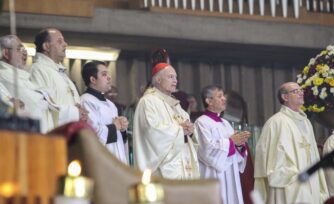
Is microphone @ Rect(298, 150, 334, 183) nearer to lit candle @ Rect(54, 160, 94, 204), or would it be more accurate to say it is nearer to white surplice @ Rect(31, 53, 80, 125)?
lit candle @ Rect(54, 160, 94, 204)

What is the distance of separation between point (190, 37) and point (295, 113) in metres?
3.39

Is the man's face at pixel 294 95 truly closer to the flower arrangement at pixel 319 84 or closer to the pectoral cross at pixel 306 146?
the flower arrangement at pixel 319 84

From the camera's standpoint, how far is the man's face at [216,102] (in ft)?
33.9

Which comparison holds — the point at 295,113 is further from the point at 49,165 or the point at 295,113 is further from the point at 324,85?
the point at 49,165

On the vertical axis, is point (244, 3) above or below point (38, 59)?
above

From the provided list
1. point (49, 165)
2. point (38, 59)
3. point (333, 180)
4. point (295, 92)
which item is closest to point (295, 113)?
point (295, 92)

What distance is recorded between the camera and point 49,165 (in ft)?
12.7

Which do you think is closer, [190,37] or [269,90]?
[190,37]

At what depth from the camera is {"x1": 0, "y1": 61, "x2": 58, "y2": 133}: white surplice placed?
8.00m

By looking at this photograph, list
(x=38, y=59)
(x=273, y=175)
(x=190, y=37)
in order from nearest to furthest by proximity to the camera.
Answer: (x=38, y=59) < (x=273, y=175) < (x=190, y=37)

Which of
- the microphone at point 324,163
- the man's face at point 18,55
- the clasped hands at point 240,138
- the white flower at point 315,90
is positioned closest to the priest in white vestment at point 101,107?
the man's face at point 18,55

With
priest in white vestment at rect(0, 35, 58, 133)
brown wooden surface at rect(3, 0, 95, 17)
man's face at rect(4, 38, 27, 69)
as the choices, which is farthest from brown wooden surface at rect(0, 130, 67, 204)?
brown wooden surface at rect(3, 0, 95, 17)

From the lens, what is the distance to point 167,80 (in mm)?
9672

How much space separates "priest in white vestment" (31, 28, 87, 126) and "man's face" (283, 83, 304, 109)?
8.48 feet
